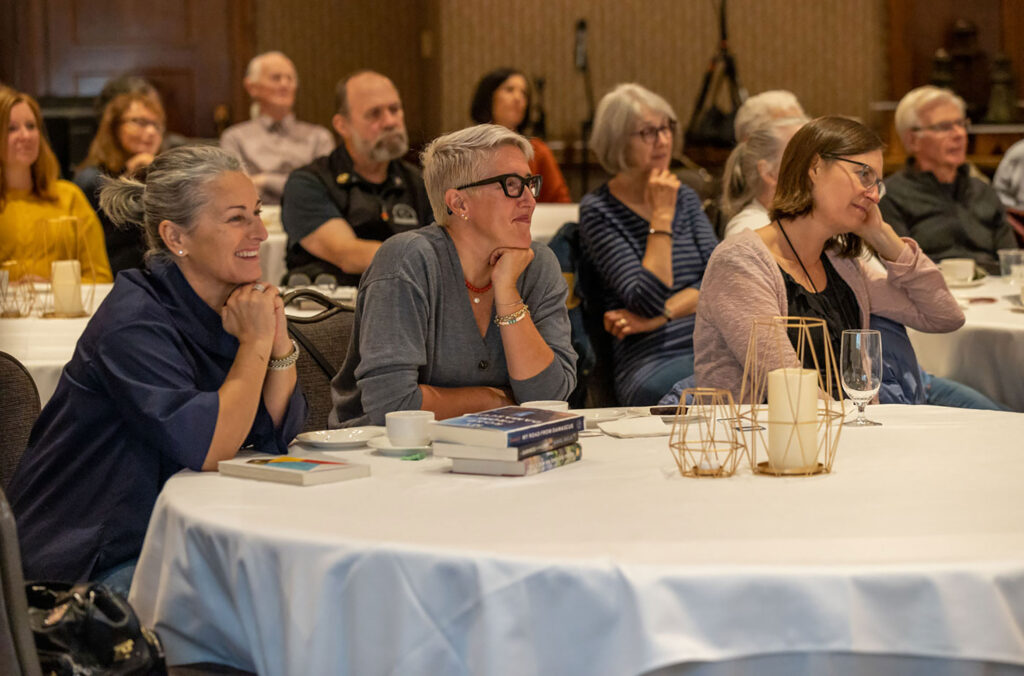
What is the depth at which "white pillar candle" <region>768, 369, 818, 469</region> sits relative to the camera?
1749 mm

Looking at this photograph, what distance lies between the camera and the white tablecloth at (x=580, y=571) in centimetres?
135

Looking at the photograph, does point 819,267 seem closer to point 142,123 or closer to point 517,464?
point 517,464

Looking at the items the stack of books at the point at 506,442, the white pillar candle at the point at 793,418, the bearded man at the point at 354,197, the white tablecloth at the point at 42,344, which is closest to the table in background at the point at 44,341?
the white tablecloth at the point at 42,344

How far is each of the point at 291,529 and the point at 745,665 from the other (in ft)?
1.83

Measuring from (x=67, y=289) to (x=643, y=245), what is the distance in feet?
5.70

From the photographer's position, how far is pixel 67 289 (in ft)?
11.9

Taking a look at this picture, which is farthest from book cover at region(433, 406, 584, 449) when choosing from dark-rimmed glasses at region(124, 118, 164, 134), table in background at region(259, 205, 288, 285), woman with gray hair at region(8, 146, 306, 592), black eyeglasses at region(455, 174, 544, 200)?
dark-rimmed glasses at region(124, 118, 164, 134)

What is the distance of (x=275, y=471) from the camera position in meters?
1.76

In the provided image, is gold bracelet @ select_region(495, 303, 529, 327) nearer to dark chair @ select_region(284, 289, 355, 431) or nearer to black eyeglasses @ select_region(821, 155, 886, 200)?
dark chair @ select_region(284, 289, 355, 431)

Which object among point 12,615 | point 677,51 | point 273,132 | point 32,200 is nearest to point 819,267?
point 12,615

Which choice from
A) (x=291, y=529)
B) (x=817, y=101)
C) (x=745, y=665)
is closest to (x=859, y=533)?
(x=745, y=665)

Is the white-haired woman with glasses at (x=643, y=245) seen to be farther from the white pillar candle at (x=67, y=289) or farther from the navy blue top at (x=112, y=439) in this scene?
the navy blue top at (x=112, y=439)

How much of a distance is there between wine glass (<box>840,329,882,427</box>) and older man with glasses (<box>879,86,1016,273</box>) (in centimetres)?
322

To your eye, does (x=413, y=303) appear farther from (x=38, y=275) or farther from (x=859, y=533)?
(x=38, y=275)
